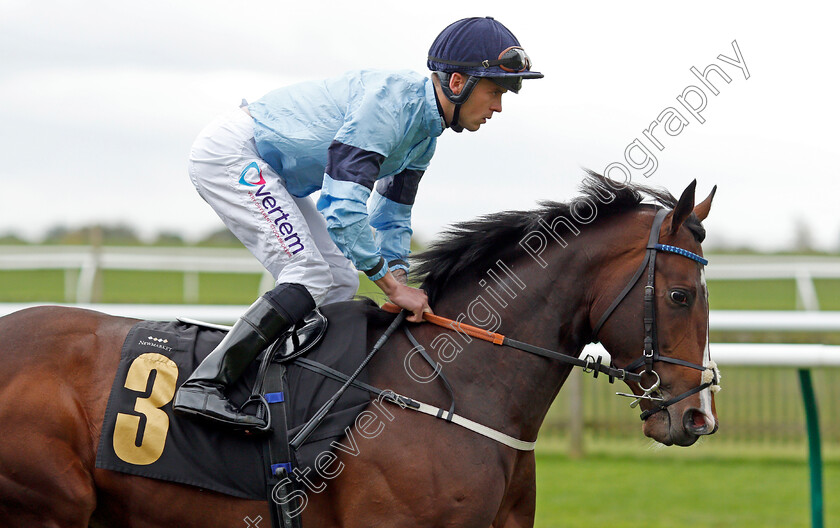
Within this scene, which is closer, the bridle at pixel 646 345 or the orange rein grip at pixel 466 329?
the bridle at pixel 646 345

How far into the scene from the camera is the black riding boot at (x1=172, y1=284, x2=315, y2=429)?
258 centimetres

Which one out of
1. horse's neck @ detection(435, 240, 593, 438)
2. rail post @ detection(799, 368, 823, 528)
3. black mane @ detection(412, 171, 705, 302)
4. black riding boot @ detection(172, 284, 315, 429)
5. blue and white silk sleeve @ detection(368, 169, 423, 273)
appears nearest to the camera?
black riding boot @ detection(172, 284, 315, 429)

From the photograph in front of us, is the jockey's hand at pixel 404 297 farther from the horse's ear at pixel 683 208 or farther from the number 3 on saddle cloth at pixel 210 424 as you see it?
the horse's ear at pixel 683 208

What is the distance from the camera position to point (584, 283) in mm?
2773

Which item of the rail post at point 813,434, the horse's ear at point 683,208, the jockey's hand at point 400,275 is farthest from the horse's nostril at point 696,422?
the rail post at point 813,434

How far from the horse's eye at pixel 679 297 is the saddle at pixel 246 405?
950 mm

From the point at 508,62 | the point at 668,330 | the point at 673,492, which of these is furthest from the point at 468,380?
the point at 673,492

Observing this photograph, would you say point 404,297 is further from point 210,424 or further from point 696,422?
point 696,422

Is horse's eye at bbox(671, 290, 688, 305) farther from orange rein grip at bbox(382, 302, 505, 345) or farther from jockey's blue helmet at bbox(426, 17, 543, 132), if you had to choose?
jockey's blue helmet at bbox(426, 17, 543, 132)

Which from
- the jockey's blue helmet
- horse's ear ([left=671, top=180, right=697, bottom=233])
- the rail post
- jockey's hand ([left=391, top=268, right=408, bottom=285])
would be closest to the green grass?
the rail post

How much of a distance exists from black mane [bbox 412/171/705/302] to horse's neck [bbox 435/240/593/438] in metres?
0.08

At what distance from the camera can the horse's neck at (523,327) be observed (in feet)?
8.96

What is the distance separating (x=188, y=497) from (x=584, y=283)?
137 centimetres

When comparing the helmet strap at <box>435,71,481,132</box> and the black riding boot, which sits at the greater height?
the helmet strap at <box>435,71,481,132</box>
